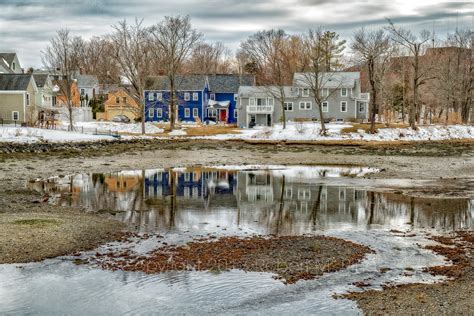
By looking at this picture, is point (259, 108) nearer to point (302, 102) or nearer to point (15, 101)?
point (302, 102)

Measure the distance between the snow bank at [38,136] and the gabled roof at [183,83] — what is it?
34039mm

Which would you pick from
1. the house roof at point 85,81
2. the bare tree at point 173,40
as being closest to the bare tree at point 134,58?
the bare tree at point 173,40

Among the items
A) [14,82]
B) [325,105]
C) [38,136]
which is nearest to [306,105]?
[325,105]

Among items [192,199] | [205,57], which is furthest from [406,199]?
[205,57]

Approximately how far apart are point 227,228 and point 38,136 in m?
39.1

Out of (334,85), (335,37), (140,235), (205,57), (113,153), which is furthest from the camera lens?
(205,57)

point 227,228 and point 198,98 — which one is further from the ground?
point 198,98

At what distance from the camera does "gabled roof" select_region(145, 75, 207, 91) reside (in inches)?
3649

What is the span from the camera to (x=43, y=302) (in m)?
11.4

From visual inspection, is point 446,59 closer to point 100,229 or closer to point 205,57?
point 205,57

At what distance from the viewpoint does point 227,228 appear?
61.2 feet

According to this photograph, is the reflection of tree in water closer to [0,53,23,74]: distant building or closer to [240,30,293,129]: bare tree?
[240,30,293,129]: bare tree

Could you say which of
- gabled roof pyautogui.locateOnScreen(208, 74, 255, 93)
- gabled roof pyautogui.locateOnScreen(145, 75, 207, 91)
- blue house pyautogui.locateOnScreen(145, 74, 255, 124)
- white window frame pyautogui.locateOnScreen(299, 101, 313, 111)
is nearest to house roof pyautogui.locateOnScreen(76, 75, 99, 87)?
blue house pyautogui.locateOnScreen(145, 74, 255, 124)

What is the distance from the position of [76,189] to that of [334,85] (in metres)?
61.4
